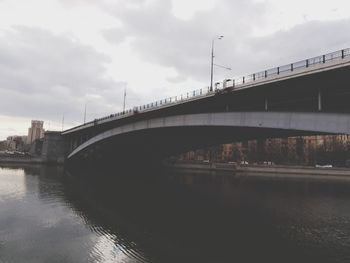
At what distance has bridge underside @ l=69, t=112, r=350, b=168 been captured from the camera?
23766mm

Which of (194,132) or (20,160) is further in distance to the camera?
(20,160)

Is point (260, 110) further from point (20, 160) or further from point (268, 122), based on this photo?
point (20, 160)

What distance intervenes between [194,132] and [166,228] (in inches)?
1008

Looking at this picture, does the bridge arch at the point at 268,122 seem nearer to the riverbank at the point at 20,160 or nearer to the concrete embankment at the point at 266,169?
the concrete embankment at the point at 266,169

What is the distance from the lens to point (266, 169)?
9956 centimetres

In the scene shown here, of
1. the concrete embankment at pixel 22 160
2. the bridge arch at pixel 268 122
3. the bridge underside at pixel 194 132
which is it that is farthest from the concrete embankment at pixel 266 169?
the bridge arch at pixel 268 122

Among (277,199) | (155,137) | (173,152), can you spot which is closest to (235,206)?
(277,199)

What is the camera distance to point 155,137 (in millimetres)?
58594

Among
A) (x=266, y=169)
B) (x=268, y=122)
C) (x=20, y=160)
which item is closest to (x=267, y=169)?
(x=266, y=169)

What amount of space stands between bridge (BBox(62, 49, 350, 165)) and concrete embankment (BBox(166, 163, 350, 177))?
42.8 meters

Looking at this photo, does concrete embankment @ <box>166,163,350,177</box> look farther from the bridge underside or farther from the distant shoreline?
the bridge underside

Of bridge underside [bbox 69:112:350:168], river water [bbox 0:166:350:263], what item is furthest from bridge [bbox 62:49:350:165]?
river water [bbox 0:166:350:263]

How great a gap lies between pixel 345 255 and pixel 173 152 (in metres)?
51.4

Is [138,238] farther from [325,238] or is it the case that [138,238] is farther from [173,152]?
[173,152]
